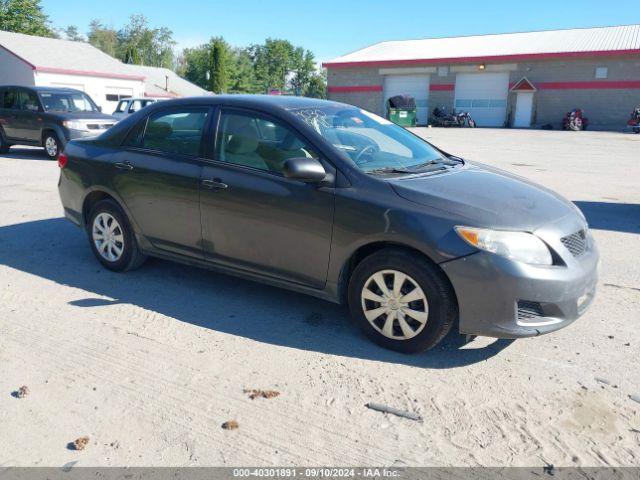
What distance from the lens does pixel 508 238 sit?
339 centimetres

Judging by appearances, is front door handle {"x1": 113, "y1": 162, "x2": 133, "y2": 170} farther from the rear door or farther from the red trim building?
the red trim building

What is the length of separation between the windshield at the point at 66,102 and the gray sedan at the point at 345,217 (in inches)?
415

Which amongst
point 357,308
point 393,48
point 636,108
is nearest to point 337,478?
point 357,308

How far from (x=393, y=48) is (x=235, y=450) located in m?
46.5

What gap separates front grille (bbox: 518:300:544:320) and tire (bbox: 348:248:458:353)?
0.40 metres

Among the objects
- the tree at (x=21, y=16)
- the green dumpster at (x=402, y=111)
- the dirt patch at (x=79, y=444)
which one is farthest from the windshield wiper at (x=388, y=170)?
the tree at (x=21, y=16)

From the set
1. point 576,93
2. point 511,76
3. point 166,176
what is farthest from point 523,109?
point 166,176

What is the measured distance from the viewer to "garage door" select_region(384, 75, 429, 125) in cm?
4028

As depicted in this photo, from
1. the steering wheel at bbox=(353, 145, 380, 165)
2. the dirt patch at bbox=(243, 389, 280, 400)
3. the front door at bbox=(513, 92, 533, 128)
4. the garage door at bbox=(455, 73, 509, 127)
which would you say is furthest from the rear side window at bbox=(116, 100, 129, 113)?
the front door at bbox=(513, 92, 533, 128)

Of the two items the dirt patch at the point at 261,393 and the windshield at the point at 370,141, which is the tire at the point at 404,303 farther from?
the dirt patch at the point at 261,393

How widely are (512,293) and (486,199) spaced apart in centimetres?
70

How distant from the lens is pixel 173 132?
191 inches

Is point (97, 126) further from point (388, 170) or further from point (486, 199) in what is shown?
point (486, 199)

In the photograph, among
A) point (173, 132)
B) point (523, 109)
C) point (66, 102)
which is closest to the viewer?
point (173, 132)
